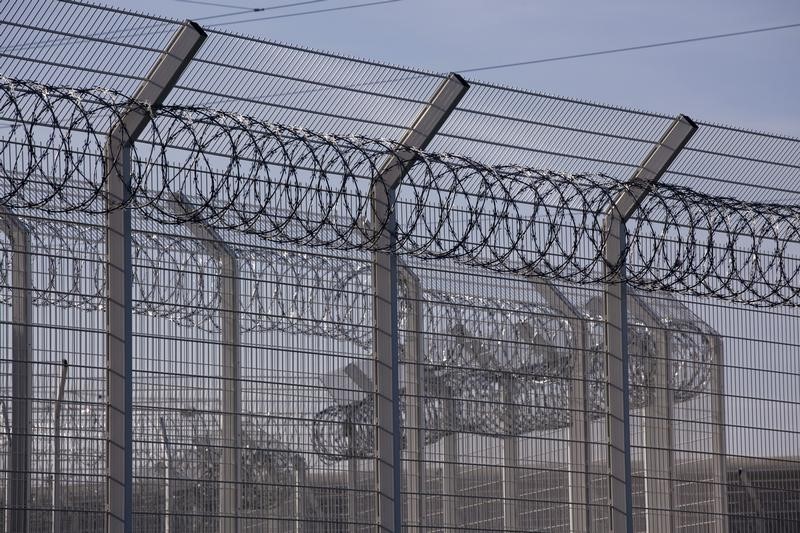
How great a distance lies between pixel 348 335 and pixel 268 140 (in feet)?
6.36

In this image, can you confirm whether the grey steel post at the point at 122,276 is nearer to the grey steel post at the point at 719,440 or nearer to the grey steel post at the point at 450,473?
the grey steel post at the point at 450,473

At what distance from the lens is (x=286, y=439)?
1296 centimetres

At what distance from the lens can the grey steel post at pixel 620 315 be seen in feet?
49.5

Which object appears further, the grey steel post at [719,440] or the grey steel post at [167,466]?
the grey steel post at [719,440]

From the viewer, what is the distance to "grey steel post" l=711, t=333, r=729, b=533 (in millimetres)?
15805

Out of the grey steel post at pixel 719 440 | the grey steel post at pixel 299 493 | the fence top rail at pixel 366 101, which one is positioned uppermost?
the fence top rail at pixel 366 101

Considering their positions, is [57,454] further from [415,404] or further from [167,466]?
[415,404]

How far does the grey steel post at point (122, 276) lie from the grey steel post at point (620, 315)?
16.6ft

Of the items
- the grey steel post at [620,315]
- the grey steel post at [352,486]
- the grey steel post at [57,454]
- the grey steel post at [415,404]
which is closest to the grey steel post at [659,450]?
the grey steel post at [620,315]

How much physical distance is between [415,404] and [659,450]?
3.02 meters

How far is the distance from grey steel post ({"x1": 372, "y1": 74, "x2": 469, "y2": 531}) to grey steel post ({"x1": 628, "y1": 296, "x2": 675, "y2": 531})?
3288mm

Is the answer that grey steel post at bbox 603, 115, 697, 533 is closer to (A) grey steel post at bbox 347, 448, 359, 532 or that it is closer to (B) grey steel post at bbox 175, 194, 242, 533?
(A) grey steel post at bbox 347, 448, 359, 532

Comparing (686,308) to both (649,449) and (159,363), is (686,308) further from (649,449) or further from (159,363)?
(159,363)

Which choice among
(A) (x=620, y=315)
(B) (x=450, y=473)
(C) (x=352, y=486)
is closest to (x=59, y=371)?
(C) (x=352, y=486)
